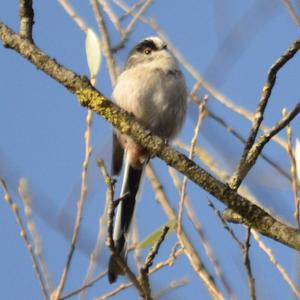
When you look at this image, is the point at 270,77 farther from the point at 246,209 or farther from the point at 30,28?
the point at 30,28

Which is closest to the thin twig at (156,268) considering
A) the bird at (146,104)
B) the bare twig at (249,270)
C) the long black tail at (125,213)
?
the long black tail at (125,213)

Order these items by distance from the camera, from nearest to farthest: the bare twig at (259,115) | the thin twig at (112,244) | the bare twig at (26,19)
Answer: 1. the thin twig at (112,244)
2. the bare twig at (259,115)
3. the bare twig at (26,19)

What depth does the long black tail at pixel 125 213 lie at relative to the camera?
2.05 metres

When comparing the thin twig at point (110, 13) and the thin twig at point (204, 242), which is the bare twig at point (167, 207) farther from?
the thin twig at point (110, 13)

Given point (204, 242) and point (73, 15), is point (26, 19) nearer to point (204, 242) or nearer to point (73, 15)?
point (204, 242)

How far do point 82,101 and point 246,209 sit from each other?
0.58 meters

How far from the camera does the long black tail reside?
2.05 meters

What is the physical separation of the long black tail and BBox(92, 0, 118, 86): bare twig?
700 millimetres

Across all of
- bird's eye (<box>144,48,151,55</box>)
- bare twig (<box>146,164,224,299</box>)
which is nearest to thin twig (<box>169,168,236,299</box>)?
bare twig (<box>146,164,224,299</box>)

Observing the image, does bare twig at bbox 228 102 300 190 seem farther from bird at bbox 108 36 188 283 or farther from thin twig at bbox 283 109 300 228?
bird at bbox 108 36 188 283

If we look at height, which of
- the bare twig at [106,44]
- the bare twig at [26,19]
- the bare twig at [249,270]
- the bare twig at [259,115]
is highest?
the bare twig at [106,44]

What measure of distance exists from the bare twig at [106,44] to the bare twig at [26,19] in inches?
70.0

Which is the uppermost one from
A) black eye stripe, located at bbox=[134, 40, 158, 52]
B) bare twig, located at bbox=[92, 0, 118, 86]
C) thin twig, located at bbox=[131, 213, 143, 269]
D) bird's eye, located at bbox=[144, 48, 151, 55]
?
bare twig, located at bbox=[92, 0, 118, 86]

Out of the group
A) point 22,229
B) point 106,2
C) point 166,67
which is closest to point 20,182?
point 22,229
